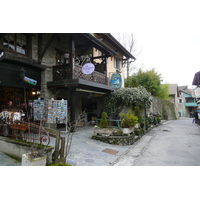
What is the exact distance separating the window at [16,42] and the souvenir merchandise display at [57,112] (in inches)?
121

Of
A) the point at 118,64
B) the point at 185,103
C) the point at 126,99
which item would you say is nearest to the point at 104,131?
the point at 126,99

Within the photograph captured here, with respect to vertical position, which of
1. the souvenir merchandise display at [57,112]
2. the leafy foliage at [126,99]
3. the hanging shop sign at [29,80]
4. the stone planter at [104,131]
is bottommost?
the stone planter at [104,131]

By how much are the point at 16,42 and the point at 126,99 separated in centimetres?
730

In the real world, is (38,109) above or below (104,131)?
above

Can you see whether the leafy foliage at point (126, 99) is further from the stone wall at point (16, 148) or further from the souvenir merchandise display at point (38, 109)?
the stone wall at point (16, 148)

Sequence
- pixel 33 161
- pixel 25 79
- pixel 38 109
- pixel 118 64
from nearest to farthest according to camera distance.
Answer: pixel 33 161 < pixel 25 79 < pixel 38 109 < pixel 118 64

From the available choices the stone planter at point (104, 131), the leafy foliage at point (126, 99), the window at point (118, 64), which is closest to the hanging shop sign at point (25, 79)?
the stone planter at point (104, 131)

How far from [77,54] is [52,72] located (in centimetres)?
301

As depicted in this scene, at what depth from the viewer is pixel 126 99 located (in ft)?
33.4

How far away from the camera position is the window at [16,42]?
671 centimetres

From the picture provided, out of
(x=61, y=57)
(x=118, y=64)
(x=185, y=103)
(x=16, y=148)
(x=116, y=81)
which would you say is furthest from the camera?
(x=185, y=103)

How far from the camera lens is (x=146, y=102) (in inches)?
394

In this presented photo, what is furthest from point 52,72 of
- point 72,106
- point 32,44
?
point 72,106

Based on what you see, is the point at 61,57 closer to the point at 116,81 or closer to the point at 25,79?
the point at 25,79
